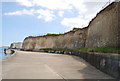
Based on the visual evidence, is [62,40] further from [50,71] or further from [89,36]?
[50,71]

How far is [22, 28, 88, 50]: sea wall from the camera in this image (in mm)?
32662

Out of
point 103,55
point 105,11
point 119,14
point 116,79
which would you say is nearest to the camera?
point 116,79

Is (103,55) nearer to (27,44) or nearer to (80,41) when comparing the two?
(80,41)

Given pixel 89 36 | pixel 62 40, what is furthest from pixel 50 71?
pixel 62 40

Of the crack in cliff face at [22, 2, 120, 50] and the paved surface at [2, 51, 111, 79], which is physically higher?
the crack in cliff face at [22, 2, 120, 50]

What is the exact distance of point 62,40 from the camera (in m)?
44.1

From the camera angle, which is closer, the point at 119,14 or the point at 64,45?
the point at 119,14

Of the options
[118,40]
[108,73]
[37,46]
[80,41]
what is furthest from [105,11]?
[37,46]

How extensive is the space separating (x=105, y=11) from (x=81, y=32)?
15.7m

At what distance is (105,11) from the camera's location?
17891 millimetres

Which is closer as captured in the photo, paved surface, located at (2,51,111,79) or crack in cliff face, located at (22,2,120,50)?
paved surface, located at (2,51,111,79)

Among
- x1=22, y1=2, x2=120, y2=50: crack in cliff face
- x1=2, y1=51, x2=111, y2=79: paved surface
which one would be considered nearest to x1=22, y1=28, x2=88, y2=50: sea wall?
x1=22, y1=2, x2=120, y2=50: crack in cliff face

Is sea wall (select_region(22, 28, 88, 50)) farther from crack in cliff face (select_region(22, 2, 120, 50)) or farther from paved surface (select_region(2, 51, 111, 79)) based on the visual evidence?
paved surface (select_region(2, 51, 111, 79))

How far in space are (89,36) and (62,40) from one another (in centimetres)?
1975
